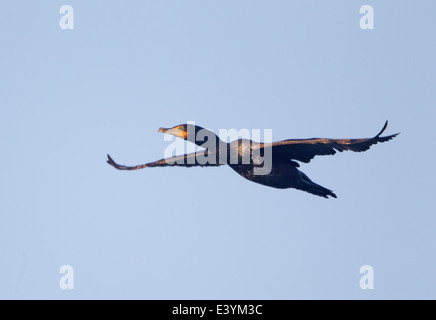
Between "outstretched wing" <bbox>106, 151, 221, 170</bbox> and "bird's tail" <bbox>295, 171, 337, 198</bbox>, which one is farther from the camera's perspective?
"outstretched wing" <bbox>106, 151, 221, 170</bbox>

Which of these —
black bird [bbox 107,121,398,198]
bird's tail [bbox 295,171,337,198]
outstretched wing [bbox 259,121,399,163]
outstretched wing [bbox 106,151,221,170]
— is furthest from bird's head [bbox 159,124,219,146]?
bird's tail [bbox 295,171,337,198]

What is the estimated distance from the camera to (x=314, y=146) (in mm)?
23109

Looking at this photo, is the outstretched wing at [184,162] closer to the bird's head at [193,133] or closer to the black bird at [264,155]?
the black bird at [264,155]

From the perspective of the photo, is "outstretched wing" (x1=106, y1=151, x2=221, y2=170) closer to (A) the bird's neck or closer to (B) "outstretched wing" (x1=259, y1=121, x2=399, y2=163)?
(A) the bird's neck

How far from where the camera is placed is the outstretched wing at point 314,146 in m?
22.0

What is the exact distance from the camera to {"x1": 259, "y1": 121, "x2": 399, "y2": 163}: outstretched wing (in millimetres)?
21984

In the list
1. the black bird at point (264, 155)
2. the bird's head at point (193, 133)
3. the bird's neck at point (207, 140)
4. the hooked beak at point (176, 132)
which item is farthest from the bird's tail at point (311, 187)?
the hooked beak at point (176, 132)

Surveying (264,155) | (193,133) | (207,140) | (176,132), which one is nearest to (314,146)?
(264,155)

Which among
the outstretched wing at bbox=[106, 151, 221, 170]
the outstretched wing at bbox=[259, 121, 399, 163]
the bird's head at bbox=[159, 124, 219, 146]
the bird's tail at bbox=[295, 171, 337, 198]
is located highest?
the bird's head at bbox=[159, 124, 219, 146]

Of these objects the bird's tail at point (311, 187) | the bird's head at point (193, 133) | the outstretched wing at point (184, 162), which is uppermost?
the bird's head at point (193, 133)

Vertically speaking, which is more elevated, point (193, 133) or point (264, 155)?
point (193, 133)

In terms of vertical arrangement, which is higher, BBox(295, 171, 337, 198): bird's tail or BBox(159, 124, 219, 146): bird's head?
BBox(159, 124, 219, 146): bird's head

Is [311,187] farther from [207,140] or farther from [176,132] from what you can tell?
[176,132]
